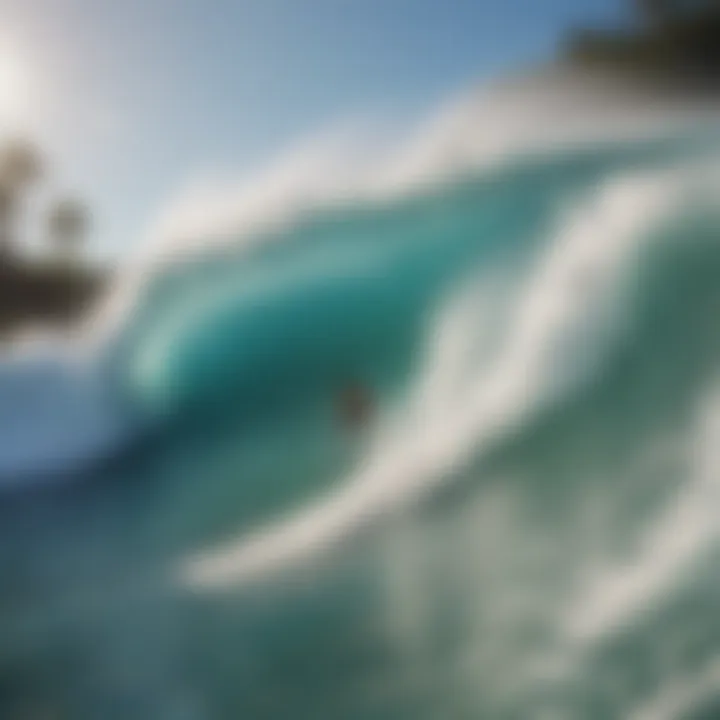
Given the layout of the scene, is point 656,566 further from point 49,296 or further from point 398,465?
point 49,296

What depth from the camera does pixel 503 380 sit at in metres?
Answer: 1.01

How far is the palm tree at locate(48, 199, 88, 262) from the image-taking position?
104 centimetres

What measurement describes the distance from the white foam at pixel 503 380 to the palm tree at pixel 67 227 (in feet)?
1.11

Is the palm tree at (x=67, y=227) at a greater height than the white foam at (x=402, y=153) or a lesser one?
greater

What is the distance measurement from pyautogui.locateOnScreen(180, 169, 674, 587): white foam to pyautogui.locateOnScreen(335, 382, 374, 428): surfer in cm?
3

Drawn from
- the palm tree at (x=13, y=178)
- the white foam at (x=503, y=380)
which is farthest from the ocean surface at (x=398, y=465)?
the palm tree at (x=13, y=178)

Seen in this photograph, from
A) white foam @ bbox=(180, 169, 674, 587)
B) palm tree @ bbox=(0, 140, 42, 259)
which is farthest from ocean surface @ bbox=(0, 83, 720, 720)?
palm tree @ bbox=(0, 140, 42, 259)

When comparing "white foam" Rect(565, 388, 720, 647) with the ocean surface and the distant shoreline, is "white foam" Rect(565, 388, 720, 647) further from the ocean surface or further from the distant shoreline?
the distant shoreline

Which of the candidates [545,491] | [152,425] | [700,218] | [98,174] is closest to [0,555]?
[152,425]

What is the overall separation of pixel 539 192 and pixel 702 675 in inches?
19.1

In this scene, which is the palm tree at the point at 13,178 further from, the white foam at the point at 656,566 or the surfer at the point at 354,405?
the white foam at the point at 656,566

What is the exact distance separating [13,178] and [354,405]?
41cm

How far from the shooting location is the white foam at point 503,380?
98 cm

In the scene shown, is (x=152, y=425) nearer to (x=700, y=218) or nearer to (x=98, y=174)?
(x=98, y=174)
